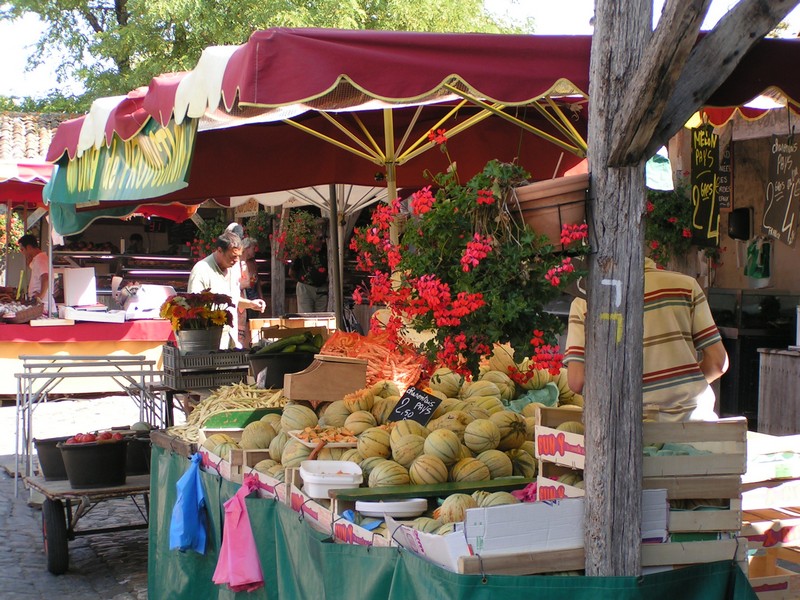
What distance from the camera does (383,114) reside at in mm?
6625

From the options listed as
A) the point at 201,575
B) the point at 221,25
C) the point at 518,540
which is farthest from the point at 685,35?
the point at 221,25

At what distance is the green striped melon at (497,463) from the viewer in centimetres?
418

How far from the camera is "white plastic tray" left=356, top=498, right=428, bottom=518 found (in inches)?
147

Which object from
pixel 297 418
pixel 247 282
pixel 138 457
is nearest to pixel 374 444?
pixel 297 418

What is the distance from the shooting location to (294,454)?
456 centimetres

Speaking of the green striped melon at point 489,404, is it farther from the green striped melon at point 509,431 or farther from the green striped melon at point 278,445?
the green striped melon at point 278,445

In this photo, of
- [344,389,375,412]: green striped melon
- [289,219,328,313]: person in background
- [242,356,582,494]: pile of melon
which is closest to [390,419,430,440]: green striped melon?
[242,356,582,494]: pile of melon

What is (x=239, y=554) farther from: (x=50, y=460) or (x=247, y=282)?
(x=247, y=282)

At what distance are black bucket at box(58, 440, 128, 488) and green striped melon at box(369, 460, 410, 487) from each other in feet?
9.26

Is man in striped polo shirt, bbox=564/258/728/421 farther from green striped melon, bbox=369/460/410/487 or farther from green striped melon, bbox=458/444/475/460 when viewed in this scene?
green striped melon, bbox=369/460/410/487

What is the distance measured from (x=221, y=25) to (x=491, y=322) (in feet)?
55.0

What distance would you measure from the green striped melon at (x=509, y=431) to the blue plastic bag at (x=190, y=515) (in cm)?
180

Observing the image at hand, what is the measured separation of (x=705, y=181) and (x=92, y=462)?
5.95 metres

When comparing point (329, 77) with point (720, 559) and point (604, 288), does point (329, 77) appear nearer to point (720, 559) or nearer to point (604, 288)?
point (604, 288)
